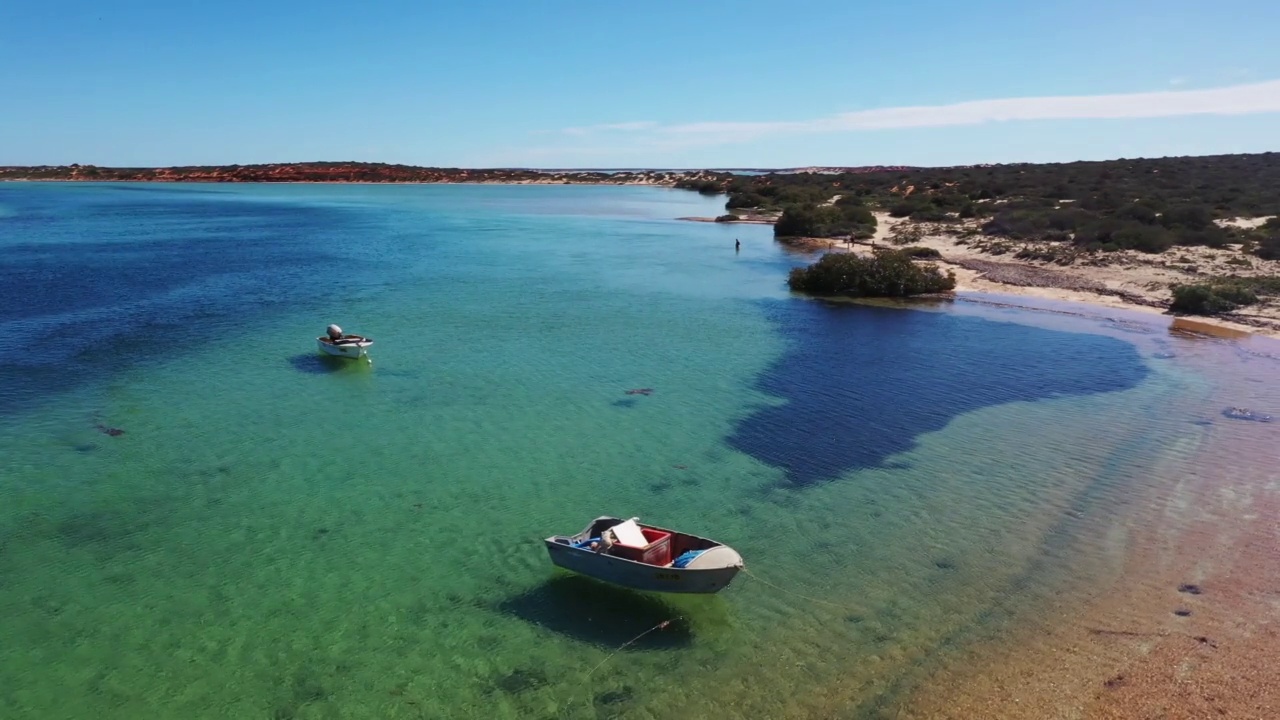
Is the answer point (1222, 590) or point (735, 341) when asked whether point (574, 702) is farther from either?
point (735, 341)

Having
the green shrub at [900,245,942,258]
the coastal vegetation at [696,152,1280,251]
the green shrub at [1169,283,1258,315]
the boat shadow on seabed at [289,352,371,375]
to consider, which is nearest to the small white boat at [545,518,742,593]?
the boat shadow on seabed at [289,352,371,375]

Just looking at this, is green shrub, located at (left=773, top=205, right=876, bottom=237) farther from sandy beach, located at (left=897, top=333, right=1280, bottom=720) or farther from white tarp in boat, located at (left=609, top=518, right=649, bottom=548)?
white tarp in boat, located at (left=609, top=518, right=649, bottom=548)

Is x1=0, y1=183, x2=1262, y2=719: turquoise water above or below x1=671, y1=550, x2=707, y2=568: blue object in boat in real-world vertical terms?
below

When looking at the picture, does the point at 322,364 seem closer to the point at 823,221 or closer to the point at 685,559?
the point at 685,559

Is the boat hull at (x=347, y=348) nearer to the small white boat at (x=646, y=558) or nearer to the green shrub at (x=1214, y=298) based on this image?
the small white boat at (x=646, y=558)

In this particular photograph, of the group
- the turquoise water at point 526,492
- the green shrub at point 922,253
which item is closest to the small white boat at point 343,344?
the turquoise water at point 526,492

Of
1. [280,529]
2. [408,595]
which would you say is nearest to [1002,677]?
[408,595]
